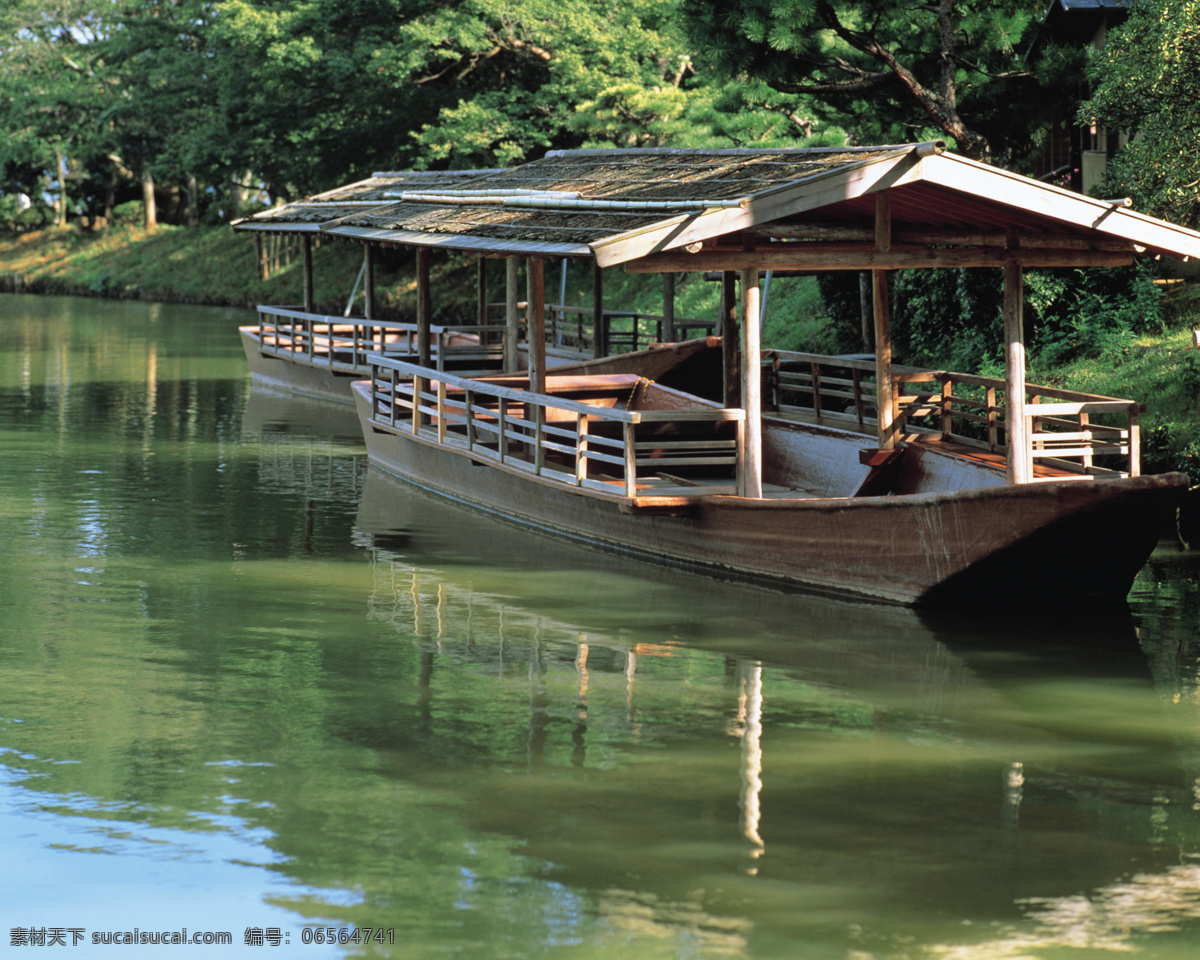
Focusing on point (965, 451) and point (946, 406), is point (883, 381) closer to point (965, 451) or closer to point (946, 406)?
point (946, 406)

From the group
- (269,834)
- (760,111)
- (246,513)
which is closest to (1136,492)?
(269,834)

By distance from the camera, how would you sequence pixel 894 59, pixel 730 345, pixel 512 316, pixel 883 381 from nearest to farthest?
1. pixel 883 381
2. pixel 730 345
3. pixel 512 316
4. pixel 894 59

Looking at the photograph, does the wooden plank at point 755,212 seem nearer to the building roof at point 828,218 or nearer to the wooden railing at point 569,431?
the building roof at point 828,218

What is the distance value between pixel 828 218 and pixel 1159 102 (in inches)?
149

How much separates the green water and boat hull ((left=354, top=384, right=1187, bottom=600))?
0.29m

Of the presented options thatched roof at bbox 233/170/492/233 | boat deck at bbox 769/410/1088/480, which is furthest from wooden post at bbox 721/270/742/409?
thatched roof at bbox 233/170/492/233

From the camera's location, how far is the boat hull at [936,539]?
10812 mm

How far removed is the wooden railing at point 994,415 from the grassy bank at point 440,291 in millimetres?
577

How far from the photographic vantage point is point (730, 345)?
14742mm

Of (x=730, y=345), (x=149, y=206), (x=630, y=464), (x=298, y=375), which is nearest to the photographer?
(x=630, y=464)

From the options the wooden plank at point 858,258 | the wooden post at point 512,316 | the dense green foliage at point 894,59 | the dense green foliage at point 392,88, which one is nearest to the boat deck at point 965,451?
the wooden plank at point 858,258

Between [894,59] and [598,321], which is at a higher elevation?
[894,59]

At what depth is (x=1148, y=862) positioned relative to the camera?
7062 millimetres

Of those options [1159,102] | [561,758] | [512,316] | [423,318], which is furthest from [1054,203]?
[423,318]
